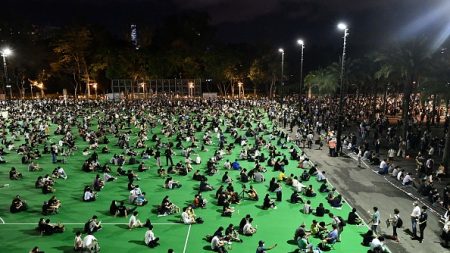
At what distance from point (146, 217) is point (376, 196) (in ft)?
38.7

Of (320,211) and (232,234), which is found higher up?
(320,211)

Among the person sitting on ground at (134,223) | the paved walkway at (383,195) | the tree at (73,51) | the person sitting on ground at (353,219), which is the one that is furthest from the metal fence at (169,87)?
the person sitting on ground at (353,219)

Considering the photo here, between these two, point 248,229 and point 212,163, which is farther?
point 212,163

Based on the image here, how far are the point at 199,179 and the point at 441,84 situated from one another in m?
23.8

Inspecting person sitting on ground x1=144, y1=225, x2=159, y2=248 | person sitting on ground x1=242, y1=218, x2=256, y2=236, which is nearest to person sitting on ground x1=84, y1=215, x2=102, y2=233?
person sitting on ground x1=144, y1=225, x2=159, y2=248

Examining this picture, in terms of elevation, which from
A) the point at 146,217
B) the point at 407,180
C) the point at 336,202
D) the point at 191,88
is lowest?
the point at 146,217

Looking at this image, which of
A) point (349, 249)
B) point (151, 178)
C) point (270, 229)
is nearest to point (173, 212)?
point (270, 229)

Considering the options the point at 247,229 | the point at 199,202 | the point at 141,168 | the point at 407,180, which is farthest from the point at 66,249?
the point at 407,180

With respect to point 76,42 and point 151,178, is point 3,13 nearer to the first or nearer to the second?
point 76,42

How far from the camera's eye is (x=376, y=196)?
20250mm

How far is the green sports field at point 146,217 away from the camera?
14.7 metres

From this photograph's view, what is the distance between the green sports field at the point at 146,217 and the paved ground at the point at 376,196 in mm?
1309

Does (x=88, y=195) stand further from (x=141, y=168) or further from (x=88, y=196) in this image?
(x=141, y=168)

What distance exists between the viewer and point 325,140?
3619 centimetres
